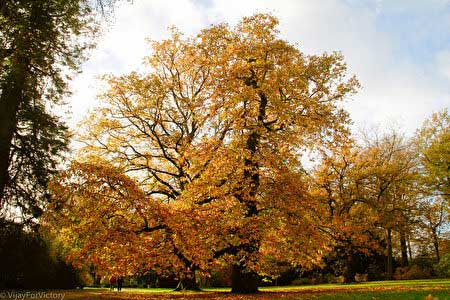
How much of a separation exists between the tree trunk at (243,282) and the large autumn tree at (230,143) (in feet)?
0.19

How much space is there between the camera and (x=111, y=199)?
15.3 meters

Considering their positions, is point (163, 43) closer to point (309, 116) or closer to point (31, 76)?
point (309, 116)

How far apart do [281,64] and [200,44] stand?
5.58 metres

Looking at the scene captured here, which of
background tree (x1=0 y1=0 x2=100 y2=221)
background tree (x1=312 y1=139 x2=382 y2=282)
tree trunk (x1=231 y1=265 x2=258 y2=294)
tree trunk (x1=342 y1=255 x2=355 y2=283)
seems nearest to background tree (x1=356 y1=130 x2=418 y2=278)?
background tree (x1=312 y1=139 x2=382 y2=282)

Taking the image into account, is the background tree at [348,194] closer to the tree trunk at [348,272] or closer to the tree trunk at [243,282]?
the tree trunk at [348,272]

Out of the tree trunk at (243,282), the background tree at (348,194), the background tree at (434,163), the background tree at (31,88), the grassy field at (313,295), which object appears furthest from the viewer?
the background tree at (434,163)

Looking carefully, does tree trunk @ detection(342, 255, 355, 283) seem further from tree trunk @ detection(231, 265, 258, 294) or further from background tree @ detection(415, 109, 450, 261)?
tree trunk @ detection(231, 265, 258, 294)

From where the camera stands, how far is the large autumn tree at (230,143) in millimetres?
17406

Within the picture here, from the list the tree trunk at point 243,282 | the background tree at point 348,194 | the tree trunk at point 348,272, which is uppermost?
the background tree at point 348,194

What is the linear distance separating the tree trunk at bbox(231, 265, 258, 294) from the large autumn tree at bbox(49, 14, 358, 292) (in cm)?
6

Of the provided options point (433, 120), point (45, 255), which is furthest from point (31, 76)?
point (433, 120)

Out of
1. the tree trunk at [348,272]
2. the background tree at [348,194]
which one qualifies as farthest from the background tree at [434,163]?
the tree trunk at [348,272]

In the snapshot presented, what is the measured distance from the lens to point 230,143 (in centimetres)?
1950

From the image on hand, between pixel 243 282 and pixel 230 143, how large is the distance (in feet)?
25.9
